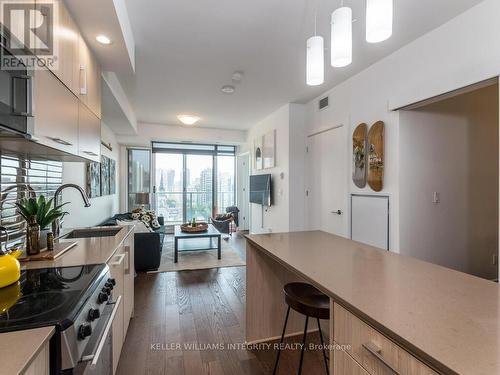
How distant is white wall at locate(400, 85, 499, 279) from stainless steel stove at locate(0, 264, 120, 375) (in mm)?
2762

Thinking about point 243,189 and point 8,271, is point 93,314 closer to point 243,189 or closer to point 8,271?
point 8,271

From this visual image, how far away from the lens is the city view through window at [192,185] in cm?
696

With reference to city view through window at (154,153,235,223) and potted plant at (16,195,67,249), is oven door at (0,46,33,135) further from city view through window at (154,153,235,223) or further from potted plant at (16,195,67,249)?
city view through window at (154,153,235,223)

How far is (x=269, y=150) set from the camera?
5.19 meters

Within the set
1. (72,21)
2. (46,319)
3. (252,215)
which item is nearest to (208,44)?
(72,21)

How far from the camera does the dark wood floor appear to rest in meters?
1.84

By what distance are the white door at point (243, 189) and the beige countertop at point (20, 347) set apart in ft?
21.2

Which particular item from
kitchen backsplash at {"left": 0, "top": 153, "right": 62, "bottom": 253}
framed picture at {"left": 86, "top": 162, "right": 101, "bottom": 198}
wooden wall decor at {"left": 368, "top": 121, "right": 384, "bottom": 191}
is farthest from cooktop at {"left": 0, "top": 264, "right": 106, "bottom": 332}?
wooden wall decor at {"left": 368, "top": 121, "right": 384, "bottom": 191}

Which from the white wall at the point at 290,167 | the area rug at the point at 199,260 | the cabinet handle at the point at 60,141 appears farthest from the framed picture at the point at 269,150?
the cabinet handle at the point at 60,141

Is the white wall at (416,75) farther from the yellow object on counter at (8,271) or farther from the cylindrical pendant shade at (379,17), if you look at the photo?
the yellow object on counter at (8,271)

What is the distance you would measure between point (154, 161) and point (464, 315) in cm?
691

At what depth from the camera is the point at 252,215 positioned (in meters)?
6.32

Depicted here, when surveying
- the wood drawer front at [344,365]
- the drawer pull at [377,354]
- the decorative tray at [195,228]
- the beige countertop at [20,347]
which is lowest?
the decorative tray at [195,228]

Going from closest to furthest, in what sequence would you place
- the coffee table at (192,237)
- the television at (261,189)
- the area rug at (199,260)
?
the area rug at (199,260) < the coffee table at (192,237) < the television at (261,189)
